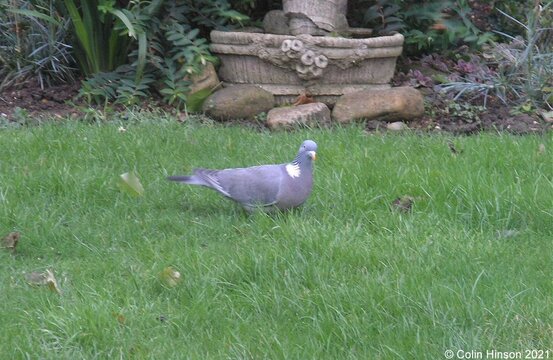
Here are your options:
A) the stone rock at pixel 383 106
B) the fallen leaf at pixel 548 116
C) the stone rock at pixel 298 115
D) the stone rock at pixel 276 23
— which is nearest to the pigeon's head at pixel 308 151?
the stone rock at pixel 298 115

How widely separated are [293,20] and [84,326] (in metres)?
5.04

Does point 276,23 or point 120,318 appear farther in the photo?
point 276,23

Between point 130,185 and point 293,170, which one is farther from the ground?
point 293,170

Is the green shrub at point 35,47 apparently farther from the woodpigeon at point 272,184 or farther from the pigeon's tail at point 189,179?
the woodpigeon at point 272,184

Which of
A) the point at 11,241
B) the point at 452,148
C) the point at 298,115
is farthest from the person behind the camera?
A: the point at 298,115

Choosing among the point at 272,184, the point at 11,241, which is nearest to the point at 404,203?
the point at 272,184

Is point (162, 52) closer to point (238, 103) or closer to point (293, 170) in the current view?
point (238, 103)

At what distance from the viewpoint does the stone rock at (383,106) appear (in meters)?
7.46

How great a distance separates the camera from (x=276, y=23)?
8.59 metres

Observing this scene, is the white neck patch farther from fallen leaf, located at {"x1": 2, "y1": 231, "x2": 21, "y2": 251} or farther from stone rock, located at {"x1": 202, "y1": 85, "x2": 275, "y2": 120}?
stone rock, located at {"x1": 202, "y1": 85, "x2": 275, "y2": 120}

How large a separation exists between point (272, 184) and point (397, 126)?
2661 millimetres

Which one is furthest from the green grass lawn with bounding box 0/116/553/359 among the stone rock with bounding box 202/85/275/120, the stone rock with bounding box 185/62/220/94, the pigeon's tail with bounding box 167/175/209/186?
the stone rock with bounding box 185/62/220/94

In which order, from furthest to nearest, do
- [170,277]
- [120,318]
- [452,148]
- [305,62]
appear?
[305,62] < [452,148] < [170,277] < [120,318]

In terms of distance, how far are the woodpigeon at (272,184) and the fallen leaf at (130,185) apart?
0.54 metres
